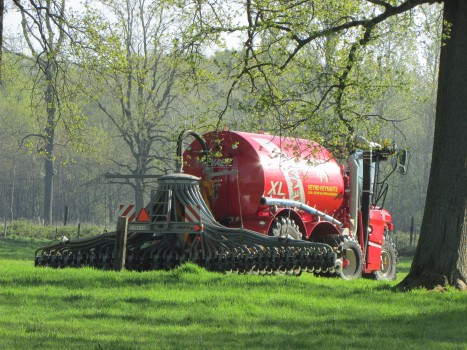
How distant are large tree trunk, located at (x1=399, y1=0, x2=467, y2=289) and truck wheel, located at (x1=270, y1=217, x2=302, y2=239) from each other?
14.4 feet


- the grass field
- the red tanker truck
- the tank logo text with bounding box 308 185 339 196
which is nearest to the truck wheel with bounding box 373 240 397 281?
the red tanker truck

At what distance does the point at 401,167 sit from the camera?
2308cm

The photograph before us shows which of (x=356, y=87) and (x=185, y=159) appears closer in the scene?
(x=356, y=87)

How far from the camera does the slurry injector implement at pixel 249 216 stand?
1916 cm

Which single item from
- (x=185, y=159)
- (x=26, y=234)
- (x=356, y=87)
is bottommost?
(x=26, y=234)

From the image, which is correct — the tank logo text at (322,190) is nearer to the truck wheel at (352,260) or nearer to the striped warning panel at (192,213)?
the truck wheel at (352,260)

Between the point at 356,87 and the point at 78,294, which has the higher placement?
the point at 356,87

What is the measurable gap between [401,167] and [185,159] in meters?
5.20

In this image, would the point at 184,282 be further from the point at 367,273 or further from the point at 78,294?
the point at 367,273

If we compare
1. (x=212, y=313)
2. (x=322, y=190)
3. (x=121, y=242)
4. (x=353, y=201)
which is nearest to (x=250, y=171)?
(x=322, y=190)

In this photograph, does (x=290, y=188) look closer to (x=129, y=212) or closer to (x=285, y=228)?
(x=285, y=228)

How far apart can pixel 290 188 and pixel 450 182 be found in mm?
5265

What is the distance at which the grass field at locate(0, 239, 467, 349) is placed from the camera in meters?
10.7

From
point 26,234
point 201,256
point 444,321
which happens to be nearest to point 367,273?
point 201,256
